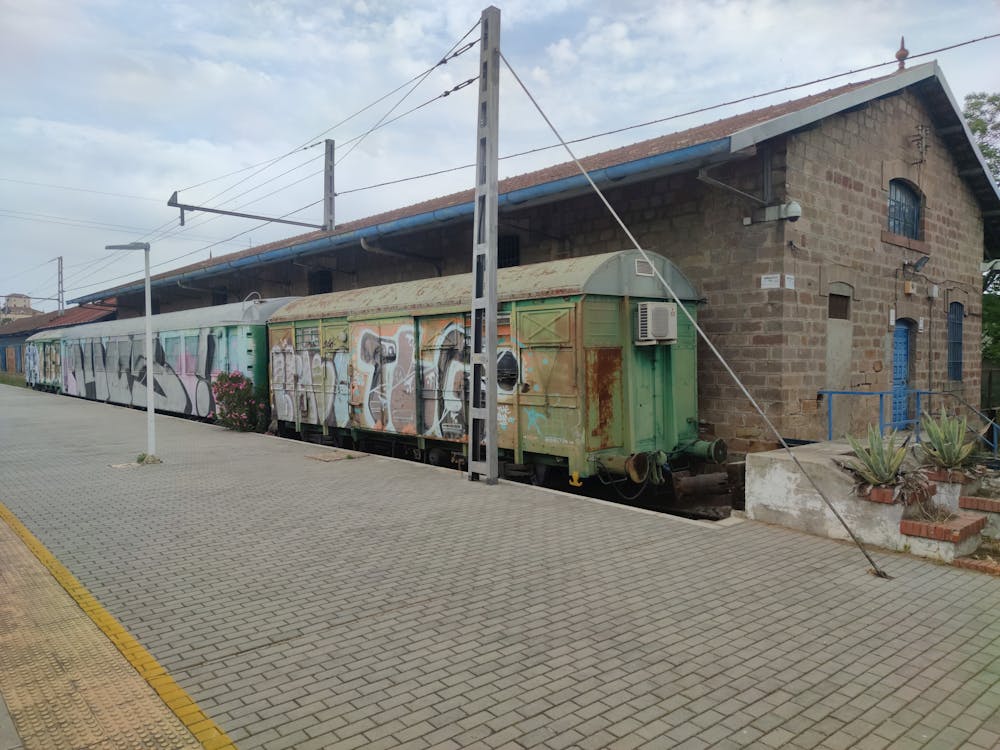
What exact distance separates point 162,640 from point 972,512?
7102 millimetres

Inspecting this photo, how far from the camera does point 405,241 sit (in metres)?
17.0

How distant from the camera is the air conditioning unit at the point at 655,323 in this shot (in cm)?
867

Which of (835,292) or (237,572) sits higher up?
(835,292)

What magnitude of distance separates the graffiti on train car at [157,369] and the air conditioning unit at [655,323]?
37.1 feet

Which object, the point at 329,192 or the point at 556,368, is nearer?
the point at 556,368

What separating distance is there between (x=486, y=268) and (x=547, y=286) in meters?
0.89

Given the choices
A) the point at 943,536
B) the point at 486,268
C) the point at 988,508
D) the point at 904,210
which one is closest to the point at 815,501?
the point at 943,536

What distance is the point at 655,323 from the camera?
8.71 m

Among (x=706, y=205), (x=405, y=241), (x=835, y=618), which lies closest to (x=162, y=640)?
(x=835, y=618)

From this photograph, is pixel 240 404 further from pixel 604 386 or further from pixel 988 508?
pixel 988 508

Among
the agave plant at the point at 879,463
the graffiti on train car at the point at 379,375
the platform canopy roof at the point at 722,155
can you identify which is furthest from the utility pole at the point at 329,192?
the agave plant at the point at 879,463

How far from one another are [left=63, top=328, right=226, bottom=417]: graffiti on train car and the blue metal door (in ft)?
48.5

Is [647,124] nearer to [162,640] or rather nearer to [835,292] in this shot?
[835,292]

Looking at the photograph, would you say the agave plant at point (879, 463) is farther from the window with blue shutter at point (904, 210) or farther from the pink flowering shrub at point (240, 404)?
the pink flowering shrub at point (240, 404)
